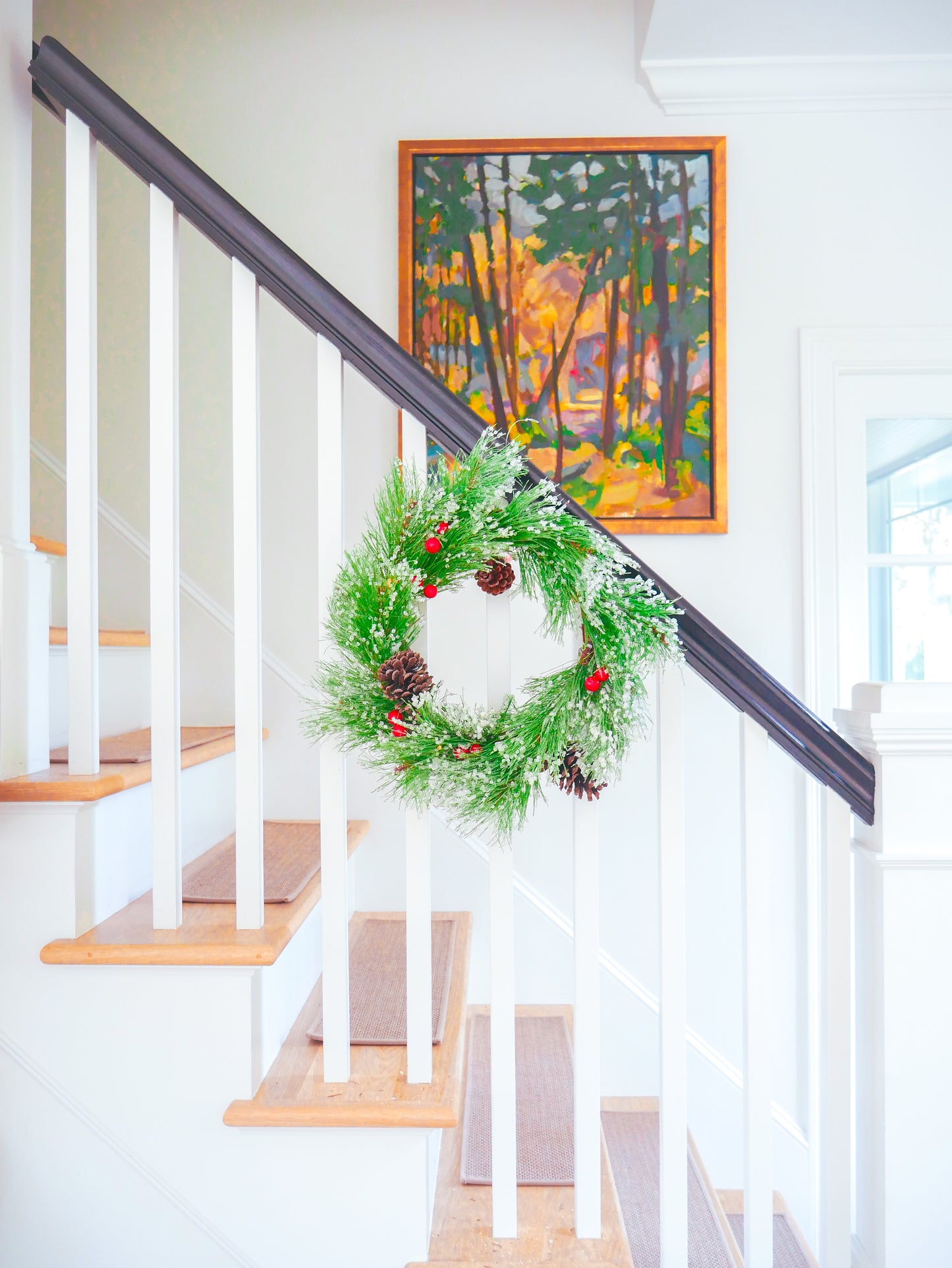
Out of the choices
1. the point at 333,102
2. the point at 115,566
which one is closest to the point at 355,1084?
the point at 115,566

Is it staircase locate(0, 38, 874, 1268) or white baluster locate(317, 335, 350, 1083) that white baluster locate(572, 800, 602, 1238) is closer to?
staircase locate(0, 38, 874, 1268)

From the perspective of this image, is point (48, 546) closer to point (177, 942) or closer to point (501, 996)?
point (177, 942)

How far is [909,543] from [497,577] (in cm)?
151

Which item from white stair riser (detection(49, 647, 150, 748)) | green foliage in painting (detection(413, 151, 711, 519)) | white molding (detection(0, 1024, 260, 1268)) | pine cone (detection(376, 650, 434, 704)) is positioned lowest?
white molding (detection(0, 1024, 260, 1268))

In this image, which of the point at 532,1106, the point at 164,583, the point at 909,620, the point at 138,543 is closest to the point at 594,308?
the point at 909,620

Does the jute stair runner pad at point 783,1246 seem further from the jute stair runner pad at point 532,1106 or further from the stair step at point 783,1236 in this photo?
the jute stair runner pad at point 532,1106

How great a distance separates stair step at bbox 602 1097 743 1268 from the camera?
4.36ft

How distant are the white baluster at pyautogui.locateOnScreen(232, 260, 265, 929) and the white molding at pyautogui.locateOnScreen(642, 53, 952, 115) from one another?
1423mm

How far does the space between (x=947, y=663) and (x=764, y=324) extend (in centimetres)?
95

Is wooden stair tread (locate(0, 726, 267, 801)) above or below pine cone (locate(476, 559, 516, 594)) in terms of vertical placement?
below

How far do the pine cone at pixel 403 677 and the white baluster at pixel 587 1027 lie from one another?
254 mm

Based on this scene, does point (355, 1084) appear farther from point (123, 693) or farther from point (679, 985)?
point (123, 693)

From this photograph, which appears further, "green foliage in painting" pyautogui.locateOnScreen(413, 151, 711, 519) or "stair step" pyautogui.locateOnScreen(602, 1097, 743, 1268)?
"green foliage in painting" pyautogui.locateOnScreen(413, 151, 711, 519)

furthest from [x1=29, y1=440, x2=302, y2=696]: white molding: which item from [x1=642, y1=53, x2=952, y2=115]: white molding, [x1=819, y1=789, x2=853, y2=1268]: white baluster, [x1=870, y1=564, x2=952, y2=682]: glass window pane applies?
[x1=642, y1=53, x2=952, y2=115]: white molding
